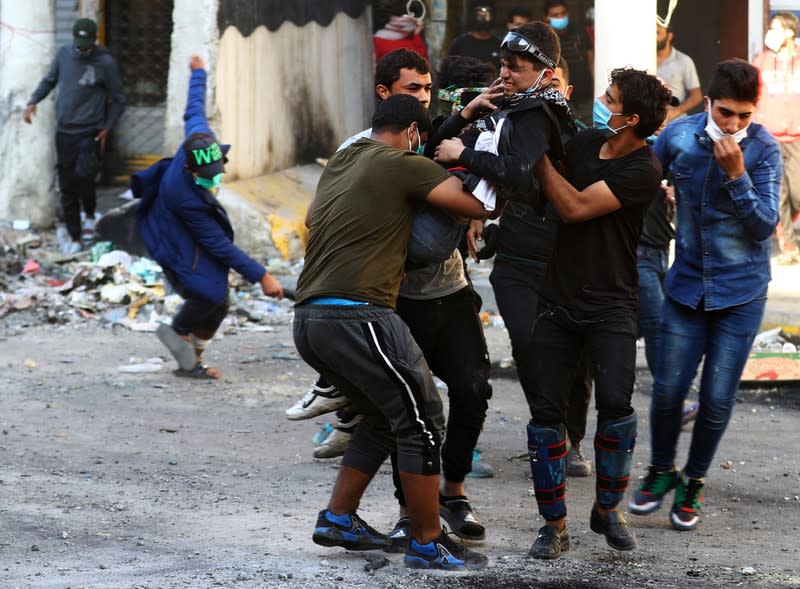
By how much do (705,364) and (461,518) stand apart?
3.71 ft

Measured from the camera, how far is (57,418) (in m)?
7.37

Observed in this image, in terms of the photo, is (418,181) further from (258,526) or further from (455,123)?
(258,526)

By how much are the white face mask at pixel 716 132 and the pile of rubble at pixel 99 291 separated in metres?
5.41

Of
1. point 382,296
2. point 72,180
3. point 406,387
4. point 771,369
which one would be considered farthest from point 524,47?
point 72,180

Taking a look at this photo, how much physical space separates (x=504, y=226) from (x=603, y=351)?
1.28 metres

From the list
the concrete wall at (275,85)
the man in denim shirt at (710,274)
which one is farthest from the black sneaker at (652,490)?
the concrete wall at (275,85)

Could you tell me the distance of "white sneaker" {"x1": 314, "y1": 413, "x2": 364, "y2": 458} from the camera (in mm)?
5871

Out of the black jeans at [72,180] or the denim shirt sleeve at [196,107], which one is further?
the black jeans at [72,180]

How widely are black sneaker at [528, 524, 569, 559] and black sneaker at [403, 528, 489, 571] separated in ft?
0.78

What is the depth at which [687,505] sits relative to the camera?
17.4 feet

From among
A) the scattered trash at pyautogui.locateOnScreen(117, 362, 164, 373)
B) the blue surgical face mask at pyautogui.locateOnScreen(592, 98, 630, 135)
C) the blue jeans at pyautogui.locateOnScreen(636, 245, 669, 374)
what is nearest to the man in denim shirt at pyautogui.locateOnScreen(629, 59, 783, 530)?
the blue surgical face mask at pyautogui.locateOnScreen(592, 98, 630, 135)

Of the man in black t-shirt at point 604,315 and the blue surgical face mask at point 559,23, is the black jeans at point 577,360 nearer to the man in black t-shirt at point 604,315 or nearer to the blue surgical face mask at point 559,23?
the man in black t-shirt at point 604,315

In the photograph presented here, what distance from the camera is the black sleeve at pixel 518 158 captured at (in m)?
4.36

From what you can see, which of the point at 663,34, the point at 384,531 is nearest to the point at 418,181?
the point at 384,531
